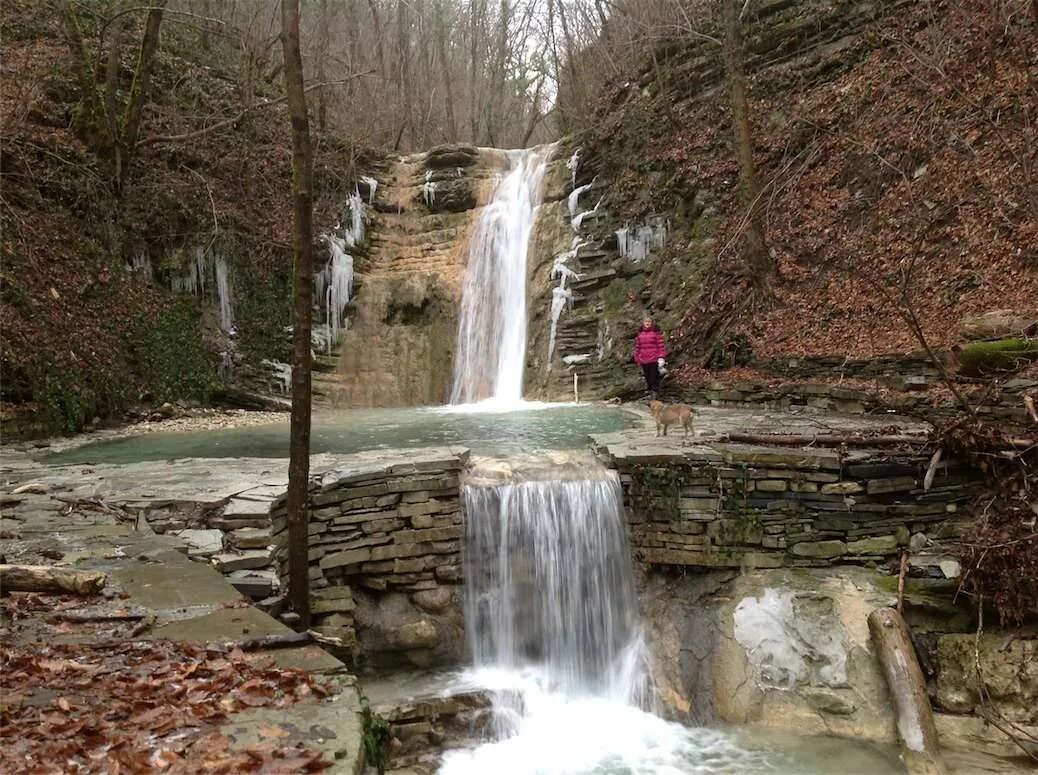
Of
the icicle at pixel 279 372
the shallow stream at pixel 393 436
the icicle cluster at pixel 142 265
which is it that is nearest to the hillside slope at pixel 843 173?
the shallow stream at pixel 393 436

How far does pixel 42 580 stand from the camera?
388 centimetres

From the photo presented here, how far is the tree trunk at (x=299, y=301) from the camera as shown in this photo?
16.2 ft

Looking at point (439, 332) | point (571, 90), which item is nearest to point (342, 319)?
point (439, 332)

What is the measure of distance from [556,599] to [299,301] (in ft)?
12.4

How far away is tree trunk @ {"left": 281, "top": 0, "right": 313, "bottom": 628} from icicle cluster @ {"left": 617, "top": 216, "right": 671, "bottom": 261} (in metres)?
10.6

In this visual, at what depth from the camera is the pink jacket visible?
11.7 meters

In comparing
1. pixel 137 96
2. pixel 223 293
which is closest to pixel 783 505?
pixel 223 293

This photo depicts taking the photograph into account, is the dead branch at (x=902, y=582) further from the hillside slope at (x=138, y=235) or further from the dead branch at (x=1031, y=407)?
the hillside slope at (x=138, y=235)

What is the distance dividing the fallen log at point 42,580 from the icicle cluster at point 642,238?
12534 millimetres

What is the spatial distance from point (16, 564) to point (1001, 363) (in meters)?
8.41

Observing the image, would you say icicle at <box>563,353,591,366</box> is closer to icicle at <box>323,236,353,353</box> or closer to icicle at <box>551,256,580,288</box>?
icicle at <box>551,256,580,288</box>

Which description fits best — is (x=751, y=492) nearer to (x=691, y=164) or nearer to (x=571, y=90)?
(x=691, y=164)

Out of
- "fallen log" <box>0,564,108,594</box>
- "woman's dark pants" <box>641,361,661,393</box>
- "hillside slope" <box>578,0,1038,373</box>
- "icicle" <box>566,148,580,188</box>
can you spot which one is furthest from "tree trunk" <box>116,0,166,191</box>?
"fallen log" <box>0,564,108,594</box>

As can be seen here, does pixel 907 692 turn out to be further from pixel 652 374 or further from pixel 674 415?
pixel 652 374
